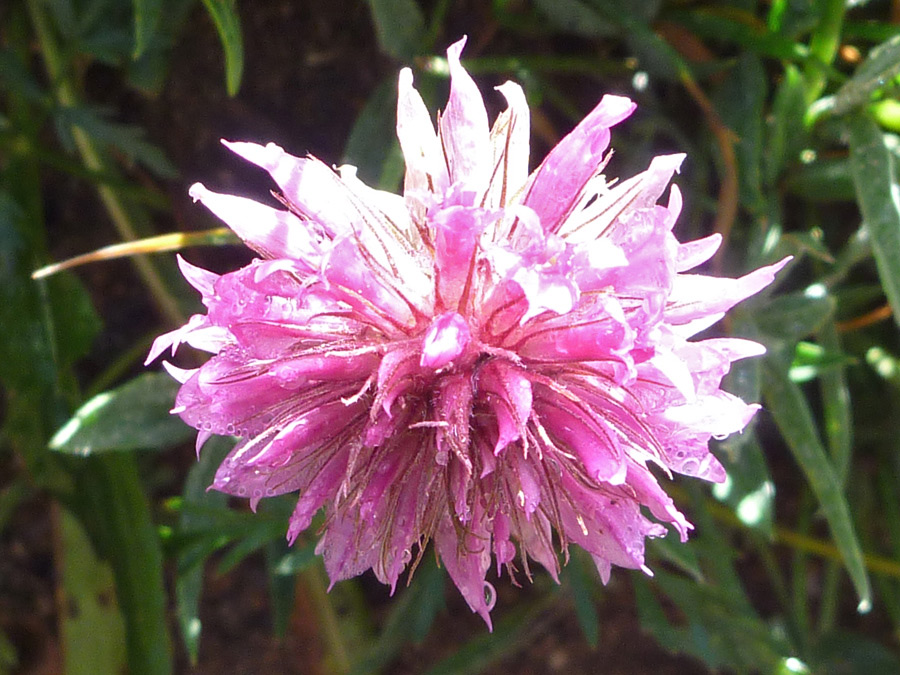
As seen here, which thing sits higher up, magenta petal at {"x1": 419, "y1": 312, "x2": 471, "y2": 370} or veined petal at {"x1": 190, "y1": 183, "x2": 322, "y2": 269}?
veined petal at {"x1": 190, "y1": 183, "x2": 322, "y2": 269}

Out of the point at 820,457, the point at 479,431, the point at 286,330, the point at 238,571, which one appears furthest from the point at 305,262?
the point at 238,571

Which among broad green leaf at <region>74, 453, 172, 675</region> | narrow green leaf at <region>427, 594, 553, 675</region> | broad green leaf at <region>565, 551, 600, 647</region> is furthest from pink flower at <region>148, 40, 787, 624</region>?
narrow green leaf at <region>427, 594, 553, 675</region>

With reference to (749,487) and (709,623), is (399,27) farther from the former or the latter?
(709,623)

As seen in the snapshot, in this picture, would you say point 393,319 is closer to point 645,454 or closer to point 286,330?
point 286,330

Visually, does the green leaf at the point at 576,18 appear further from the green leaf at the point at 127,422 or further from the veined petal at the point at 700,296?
the green leaf at the point at 127,422

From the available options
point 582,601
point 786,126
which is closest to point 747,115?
point 786,126

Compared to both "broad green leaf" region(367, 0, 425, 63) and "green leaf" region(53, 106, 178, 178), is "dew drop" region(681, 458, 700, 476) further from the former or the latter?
"green leaf" region(53, 106, 178, 178)
